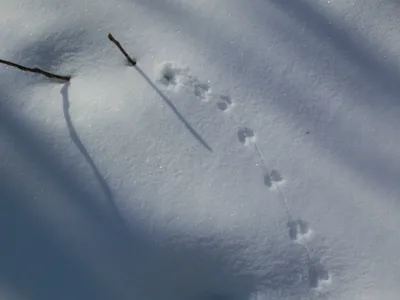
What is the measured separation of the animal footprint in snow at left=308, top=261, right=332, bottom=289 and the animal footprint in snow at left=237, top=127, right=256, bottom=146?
1.39 feet

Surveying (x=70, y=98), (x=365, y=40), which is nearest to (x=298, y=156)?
(x=365, y=40)

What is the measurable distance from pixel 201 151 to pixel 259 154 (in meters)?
0.19

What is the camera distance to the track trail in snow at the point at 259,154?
4.93 ft

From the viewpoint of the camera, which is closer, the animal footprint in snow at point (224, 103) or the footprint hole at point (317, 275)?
the footprint hole at point (317, 275)

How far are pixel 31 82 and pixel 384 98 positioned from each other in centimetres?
117

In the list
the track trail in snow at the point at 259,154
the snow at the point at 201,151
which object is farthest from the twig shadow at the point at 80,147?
the track trail in snow at the point at 259,154

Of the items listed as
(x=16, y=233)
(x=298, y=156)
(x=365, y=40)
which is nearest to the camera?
(x=16, y=233)

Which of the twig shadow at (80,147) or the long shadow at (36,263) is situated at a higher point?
the twig shadow at (80,147)

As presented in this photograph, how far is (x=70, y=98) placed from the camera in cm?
162

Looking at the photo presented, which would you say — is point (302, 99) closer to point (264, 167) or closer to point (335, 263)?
point (264, 167)

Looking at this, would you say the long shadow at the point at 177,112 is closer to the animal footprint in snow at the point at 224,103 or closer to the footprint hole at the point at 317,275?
the animal footprint in snow at the point at 224,103

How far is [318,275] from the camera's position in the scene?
150 cm

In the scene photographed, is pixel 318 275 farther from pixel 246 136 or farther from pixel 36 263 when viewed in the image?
pixel 36 263

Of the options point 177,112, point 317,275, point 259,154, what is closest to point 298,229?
point 317,275
